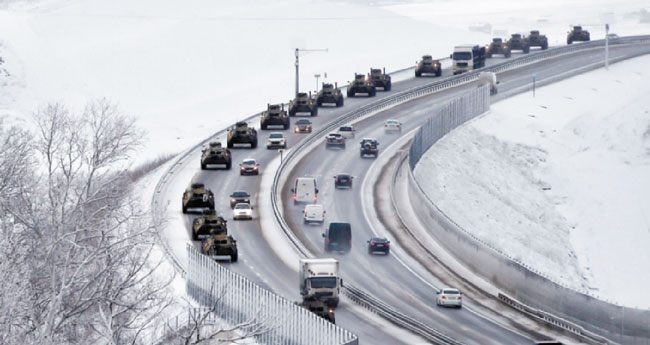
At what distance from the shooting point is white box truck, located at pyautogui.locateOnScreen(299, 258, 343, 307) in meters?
57.1

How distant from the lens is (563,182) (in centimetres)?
10631

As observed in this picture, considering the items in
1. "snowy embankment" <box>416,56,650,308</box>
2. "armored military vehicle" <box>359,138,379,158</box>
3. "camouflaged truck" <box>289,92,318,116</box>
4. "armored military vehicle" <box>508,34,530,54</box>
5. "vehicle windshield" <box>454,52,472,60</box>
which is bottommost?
"snowy embankment" <box>416,56,650,308</box>

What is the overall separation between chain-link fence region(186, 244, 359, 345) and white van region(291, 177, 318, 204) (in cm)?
2607

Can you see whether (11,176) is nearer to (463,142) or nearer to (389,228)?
(389,228)

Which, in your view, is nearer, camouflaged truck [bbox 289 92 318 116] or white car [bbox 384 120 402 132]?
white car [bbox 384 120 402 132]

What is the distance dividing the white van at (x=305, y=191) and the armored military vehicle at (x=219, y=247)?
17.8m

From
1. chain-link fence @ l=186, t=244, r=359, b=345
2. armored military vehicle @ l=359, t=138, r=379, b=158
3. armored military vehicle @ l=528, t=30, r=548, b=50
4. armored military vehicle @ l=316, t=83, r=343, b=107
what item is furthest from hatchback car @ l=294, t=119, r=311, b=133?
armored military vehicle @ l=528, t=30, r=548, b=50

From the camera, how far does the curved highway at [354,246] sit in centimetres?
5553

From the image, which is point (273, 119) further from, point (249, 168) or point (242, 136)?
point (249, 168)

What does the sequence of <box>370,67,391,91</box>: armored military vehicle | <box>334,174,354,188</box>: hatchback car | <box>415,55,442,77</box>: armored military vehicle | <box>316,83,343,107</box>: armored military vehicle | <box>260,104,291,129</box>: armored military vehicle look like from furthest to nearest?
<box>415,55,442,77</box>: armored military vehicle → <box>370,67,391,91</box>: armored military vehicle → <box>316,83,343,107</box>: armored military vehicle → <box>260,104,291,129</box>: armored military vehicle → <box>334,174,354,188</box>: hatchback car

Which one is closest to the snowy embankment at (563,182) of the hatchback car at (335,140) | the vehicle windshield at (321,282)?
the hatchback car at (335,140)

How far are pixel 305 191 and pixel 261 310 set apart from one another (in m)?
36.5

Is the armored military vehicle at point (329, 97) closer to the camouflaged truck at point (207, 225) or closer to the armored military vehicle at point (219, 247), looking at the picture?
the camouflaged truck at point (207, 225)

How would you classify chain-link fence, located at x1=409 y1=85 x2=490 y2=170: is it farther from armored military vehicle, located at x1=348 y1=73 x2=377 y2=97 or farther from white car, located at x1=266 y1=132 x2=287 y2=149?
armored military vehicle, located at x1=348 y1=73 x2=377 y2=97
